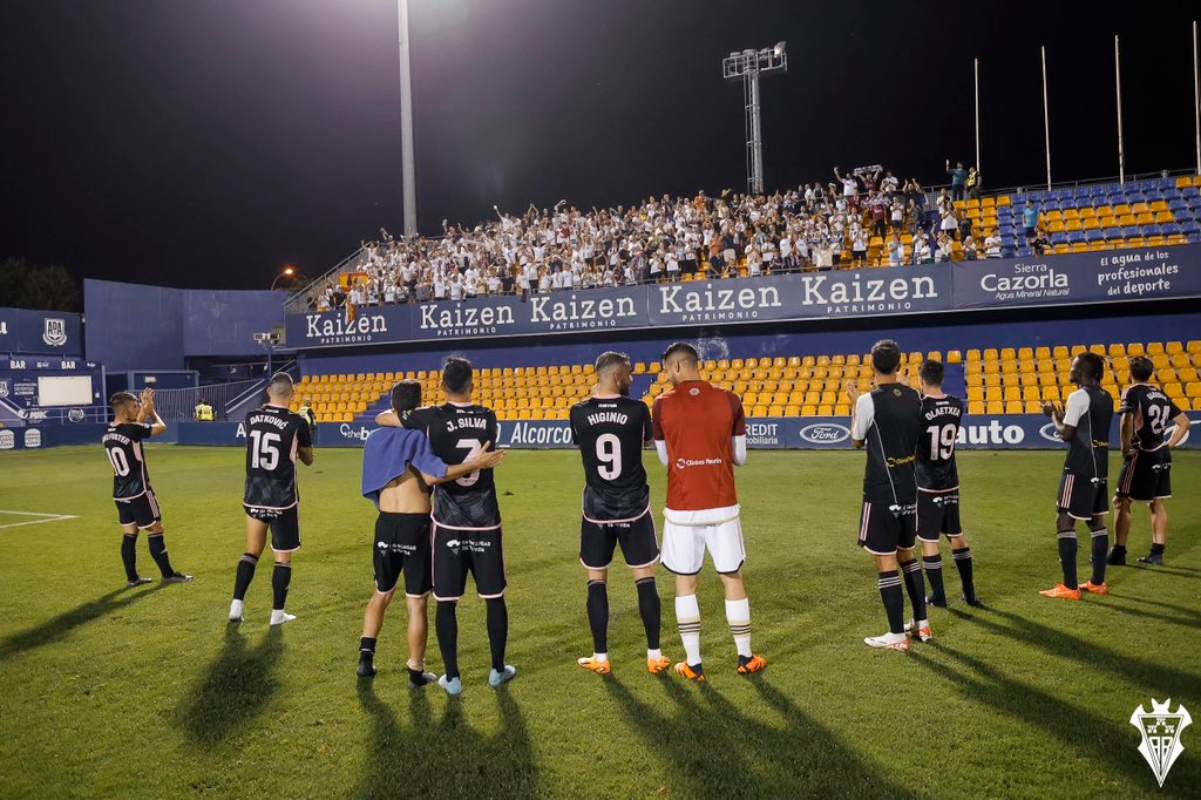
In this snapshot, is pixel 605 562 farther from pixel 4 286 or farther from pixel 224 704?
pixel 4 286

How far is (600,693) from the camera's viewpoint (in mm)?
5605

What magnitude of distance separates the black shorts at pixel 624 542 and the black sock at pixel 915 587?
212 cm

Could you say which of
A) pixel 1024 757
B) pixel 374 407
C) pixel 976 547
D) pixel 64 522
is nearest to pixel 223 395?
pixel 374 407

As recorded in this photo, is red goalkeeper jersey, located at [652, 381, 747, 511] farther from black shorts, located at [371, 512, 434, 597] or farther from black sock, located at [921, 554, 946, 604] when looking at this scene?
black sock, located at [921, 554, 946, 604]

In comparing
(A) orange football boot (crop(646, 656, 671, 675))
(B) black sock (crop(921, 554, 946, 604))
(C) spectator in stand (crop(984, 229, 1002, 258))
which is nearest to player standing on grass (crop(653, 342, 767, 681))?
(A) orange football boot (crop(646, 656, 671, 675))

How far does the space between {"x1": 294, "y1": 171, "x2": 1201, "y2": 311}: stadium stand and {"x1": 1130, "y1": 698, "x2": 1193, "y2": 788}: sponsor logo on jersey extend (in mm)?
23690

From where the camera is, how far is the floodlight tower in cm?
3331

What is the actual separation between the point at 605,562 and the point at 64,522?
12125 millimetres

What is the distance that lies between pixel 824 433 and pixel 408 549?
20.4 meters

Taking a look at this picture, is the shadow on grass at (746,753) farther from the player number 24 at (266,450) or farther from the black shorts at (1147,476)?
the black shorts at (1147,476)

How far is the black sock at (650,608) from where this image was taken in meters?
5.96

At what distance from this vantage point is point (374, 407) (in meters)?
33.3

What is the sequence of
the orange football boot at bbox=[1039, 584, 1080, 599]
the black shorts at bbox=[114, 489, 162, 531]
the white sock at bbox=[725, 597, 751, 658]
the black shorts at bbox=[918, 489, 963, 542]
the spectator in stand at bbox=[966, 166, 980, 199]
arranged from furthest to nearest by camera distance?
1. the spectator in stand at bbox=[966, 166, 980, 199]
2. the black shorts at bbox=[114, 489, 162, 531]
3. the orange football boot at bbox=[1039, 584, 1080, 599]
4. the black shorts at bbox=[918, 489, 963, 542]
5. the white sock at bbox=[725, 597, 751, 658]

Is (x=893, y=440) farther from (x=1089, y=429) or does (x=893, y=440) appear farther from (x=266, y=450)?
(x=266, y=450)
